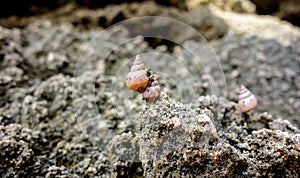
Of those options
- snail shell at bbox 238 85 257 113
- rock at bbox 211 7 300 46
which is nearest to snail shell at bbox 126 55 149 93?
snail shell at bbox 238 85 257 113

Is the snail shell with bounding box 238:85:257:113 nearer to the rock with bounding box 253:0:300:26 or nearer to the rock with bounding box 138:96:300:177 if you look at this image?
the rock with bounding box 138:96:300:177

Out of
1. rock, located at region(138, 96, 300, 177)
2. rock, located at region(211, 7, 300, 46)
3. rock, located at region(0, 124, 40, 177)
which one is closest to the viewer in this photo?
rock, located at region(138, 96, 300, 177)

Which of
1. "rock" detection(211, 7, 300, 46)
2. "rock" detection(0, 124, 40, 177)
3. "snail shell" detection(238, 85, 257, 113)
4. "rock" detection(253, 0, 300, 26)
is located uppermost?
"rock" detection(253, 0, 300, 26)

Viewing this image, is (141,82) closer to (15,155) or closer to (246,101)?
(246,101)

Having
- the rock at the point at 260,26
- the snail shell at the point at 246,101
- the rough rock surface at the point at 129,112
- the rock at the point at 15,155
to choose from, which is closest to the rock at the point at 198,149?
the rough rock surface at the point at 129,112

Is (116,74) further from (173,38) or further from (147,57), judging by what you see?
(173,38)

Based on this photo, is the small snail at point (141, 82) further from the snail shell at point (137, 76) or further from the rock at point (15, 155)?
the rock at point (15, 155)
